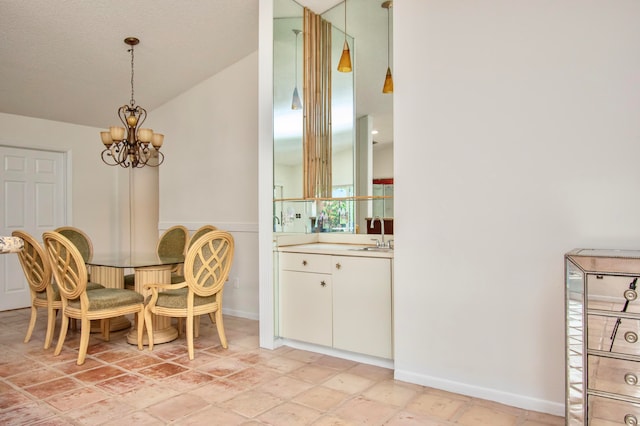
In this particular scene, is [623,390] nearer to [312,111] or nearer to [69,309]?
[312,111]

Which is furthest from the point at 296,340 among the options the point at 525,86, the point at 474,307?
the point at 525,86

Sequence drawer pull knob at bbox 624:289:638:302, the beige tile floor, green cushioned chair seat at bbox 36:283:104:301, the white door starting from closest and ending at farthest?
1. drawer pull knob at bbox 624:289:638:302
2. the beige tile floor
3. green cushioned chair seat at bbox 36:283:104:301
4. the white door

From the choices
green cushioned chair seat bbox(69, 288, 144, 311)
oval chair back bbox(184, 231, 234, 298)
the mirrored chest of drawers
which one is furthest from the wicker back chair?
the mirrored chest of drawers

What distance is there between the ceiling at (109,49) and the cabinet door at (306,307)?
5.28 ft

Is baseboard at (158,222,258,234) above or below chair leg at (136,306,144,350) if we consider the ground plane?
above

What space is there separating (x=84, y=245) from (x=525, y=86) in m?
4.24

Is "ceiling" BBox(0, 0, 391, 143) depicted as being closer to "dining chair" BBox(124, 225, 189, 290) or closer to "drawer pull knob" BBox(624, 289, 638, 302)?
"dining chair" BBox(124, 225, 189, 290)

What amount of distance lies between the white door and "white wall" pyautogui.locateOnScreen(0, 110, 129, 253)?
0.12 metres

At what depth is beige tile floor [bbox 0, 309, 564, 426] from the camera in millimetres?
2238

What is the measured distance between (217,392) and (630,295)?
2.24 metres

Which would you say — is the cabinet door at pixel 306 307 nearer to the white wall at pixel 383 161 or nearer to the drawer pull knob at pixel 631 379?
the white wall at pixel 383 161

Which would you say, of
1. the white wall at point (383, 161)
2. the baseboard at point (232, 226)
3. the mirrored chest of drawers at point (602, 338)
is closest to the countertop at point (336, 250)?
the white wall at point (383, 161)

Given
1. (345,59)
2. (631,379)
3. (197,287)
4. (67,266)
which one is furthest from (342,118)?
(631,379)

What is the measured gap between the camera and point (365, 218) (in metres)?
3.54
